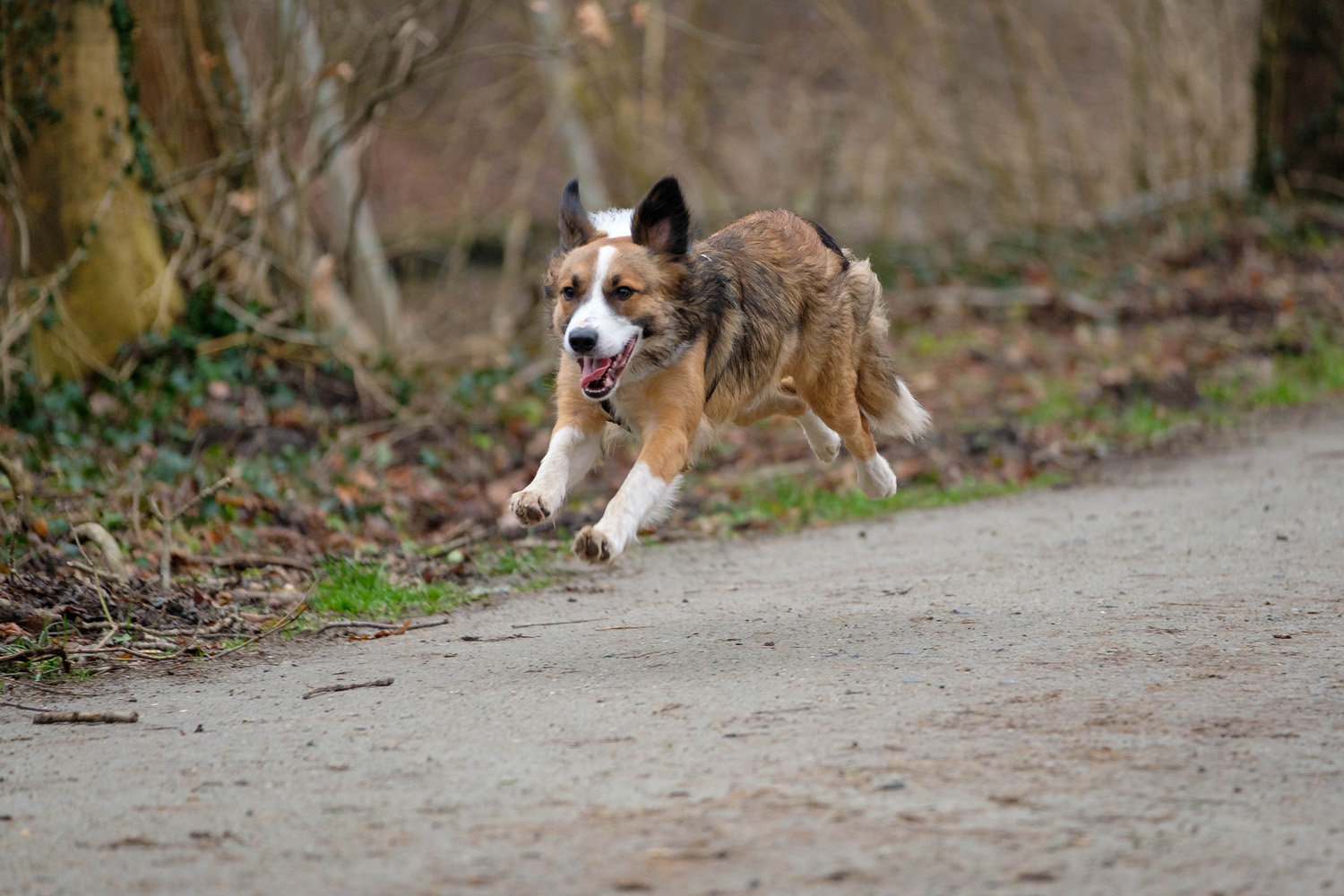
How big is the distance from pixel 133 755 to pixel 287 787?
73 cm

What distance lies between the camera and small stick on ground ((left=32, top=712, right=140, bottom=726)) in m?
4.64

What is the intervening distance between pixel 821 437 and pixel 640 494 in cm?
212

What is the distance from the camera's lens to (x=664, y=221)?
578 cm

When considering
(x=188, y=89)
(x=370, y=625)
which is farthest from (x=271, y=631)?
(x=188, y=89)

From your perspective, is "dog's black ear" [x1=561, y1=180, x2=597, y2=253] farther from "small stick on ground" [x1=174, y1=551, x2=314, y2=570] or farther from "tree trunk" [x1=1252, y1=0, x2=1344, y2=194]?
"tree trunk" [x1=1252, y1=0, x2=1344, y2=194]

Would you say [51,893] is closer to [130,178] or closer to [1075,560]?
[1075,560]

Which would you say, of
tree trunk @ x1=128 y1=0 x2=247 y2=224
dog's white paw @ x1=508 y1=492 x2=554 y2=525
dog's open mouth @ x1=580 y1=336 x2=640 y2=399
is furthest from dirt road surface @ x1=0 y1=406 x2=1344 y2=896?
tree trunk @ x1=128 y1=0 x2=247 y2=224

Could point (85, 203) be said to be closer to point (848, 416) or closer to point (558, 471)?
point (558, 471)

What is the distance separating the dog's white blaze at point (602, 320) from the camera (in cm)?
536

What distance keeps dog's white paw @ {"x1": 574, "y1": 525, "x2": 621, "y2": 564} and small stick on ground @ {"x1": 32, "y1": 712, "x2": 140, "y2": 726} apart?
5.56 feet

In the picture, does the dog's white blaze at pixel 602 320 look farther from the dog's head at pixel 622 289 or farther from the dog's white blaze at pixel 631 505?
the dog's white blaze at pixel 631 505

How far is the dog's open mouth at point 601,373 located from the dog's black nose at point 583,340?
4.1 inches

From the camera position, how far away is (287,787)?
3.86m

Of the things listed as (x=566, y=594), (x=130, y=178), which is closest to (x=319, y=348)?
(x=130, y=178)
